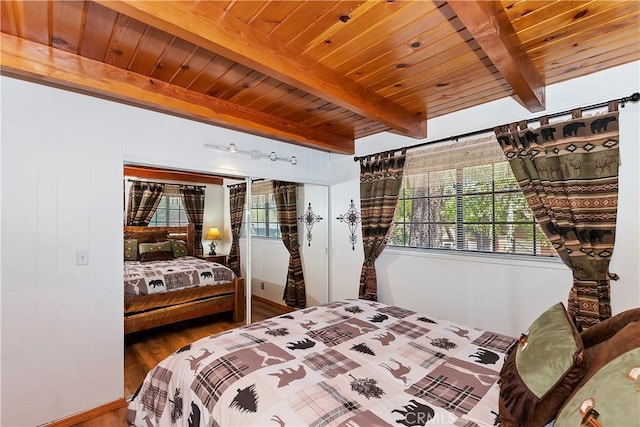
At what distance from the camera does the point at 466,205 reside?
2.76m

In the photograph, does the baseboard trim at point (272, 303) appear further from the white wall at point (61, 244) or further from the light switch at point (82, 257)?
the light switch at point (82, 257)

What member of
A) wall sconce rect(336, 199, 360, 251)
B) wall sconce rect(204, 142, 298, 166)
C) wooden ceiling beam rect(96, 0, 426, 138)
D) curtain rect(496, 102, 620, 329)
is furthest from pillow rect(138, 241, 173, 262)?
curtain rect(496, 102, 620, 329)

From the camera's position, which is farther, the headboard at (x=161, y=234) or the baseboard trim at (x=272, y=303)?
the baseboard trim at (x=272, y=303)

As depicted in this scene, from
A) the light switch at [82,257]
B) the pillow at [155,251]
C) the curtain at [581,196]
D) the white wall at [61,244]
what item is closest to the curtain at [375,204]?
the curtain at [581,196]

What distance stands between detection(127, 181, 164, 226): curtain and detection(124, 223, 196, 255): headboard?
0.19 feet

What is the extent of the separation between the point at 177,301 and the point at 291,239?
1420 mm

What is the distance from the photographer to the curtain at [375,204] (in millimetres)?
3205

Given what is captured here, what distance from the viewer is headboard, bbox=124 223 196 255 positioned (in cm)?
248

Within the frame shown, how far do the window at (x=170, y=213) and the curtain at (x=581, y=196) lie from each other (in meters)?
2.99

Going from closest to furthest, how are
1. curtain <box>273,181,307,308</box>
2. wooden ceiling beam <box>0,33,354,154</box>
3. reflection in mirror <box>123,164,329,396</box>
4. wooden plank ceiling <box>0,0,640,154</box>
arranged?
wooden plank ceiling <box>0,0,640,154</box> → wooden ceiling beam <box>0,33,354,154</box> → reflection in mirror <box>123,164,329,396</box> → curtain <box>273,181,307,308</box>

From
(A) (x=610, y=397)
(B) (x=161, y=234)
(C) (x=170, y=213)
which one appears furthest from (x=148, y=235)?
(A) (x=610, y=397)

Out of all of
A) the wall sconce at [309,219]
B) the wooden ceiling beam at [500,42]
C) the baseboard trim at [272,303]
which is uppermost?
the wooden ceiling beam at [500,42]

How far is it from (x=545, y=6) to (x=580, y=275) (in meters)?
1.71

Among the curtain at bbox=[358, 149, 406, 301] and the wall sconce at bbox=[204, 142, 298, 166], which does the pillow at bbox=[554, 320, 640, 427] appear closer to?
the curtain at bbox=[358, 149, 406, 301]
